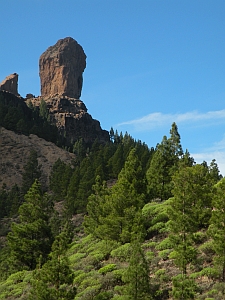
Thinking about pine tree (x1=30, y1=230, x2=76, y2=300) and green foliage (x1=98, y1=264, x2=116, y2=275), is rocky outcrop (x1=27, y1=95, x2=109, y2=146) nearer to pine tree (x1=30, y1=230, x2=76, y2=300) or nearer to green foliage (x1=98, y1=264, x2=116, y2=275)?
green foliage (x1=98, y1=264, x2=116, y2=275)

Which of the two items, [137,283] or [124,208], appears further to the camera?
[124,208]

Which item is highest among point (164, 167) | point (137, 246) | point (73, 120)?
point (73, 120)

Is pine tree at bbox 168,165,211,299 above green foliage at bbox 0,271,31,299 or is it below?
above

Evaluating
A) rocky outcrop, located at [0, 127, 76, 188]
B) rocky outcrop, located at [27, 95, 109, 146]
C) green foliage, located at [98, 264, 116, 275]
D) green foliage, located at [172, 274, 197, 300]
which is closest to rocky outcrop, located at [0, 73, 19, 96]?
rocky outcrop, located at [27, 95, 109, 146]

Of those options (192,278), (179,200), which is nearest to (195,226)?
(179,200)

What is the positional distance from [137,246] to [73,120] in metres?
127

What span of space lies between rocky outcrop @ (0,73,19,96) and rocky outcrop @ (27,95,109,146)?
14.8 meters

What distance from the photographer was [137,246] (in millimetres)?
22031

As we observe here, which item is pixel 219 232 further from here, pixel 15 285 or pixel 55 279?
pixel 15 285

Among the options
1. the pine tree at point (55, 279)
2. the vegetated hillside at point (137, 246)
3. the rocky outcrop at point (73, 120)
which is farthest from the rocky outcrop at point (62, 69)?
the pine tree at point (55, 279)

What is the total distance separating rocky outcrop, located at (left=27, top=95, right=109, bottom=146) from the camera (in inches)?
5669

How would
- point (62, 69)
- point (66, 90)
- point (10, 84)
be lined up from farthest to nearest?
1. point (62, 69)
2. point (66, 90)
3. point (10, 84)

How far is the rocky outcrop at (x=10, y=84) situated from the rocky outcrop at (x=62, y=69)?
12005 mm

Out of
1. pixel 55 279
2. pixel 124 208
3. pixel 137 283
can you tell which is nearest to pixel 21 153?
pixel 124 208
